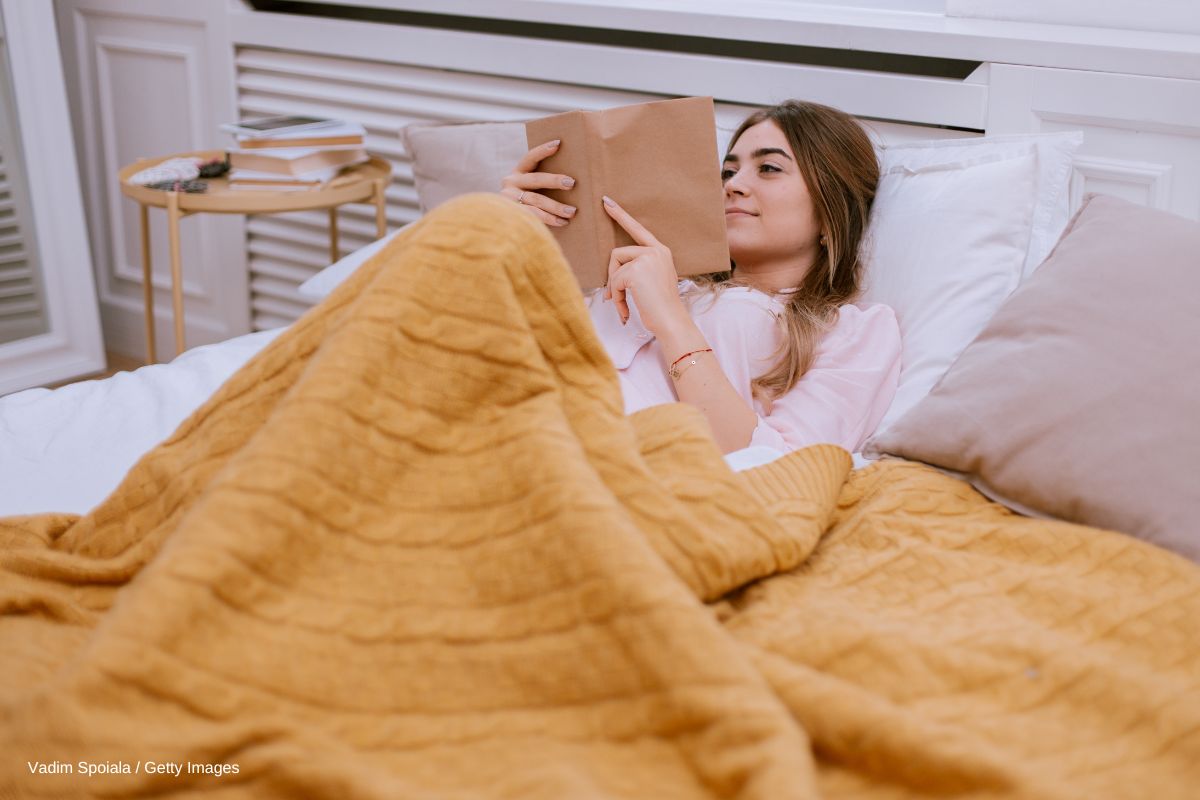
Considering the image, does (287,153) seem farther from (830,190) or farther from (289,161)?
(830,190)

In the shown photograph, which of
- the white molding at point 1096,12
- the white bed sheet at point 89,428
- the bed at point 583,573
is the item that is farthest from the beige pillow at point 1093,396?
the white bed sheet at point 89,428

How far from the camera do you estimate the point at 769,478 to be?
1083 mm

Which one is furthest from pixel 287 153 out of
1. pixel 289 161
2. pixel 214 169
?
pixel 214 169

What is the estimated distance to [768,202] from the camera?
1.66 m

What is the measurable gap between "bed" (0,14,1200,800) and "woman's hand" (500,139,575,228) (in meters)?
0.47

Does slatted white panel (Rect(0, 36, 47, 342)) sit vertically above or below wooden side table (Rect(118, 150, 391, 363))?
below

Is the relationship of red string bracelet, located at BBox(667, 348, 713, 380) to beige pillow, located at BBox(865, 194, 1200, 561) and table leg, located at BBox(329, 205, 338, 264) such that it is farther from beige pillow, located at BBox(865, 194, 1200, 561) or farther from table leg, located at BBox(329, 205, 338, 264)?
table leg, located at BBox(329, 205, 338, 264)

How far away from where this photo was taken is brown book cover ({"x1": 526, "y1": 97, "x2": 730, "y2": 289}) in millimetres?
1445

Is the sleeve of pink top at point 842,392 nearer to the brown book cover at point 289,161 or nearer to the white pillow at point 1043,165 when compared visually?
the white pillow at point 1043,165

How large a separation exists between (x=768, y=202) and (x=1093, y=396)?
25.8 inches

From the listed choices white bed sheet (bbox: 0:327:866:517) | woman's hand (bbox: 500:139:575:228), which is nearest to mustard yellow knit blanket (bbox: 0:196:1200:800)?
white bed sheet (bbox: 0:327:866:517)

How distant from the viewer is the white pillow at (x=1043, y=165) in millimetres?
1553

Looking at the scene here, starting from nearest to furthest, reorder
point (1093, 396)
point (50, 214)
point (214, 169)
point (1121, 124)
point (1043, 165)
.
A: point (1093, 396), point (1043, 165), point (1121, 124), point (214, 169), point (50, 214)

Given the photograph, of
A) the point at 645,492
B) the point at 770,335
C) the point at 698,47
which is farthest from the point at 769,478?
the point at 698,47
